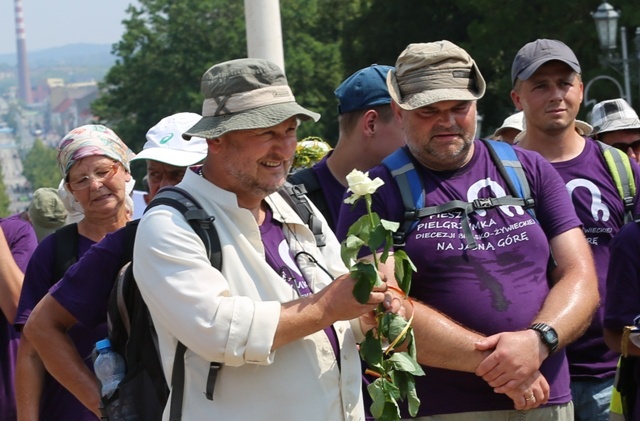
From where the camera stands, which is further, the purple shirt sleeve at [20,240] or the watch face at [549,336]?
the purple shirt sleeve at [20,240]

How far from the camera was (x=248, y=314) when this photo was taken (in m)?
3.42

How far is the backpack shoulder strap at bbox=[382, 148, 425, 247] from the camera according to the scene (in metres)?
4.14

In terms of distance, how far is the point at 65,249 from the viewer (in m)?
4.84

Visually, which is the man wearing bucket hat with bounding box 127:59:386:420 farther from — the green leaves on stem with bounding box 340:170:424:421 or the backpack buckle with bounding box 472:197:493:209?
the backpack buckle with bounding box 472:197:493:209

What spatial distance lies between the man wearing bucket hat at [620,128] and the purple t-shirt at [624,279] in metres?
2.31

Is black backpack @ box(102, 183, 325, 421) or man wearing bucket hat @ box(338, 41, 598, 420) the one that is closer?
black backpack @ box(102, 183, 325, 421)

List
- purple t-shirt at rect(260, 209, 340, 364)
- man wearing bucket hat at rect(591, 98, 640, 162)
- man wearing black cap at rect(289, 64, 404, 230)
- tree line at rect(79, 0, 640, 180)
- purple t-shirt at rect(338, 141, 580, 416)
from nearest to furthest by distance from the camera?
purple t-shirt at rect(260, 209, 340, 364) → purple t-shirt at rect(338, 141, 580, 416) → man wearing black cap at rect(289, 64, 404, 230) → man wearing bucket hat at rect(591, 98, 640, 162) → tree line at rect(79, 0, 640, 180)

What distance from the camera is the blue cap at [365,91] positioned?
5109 mm

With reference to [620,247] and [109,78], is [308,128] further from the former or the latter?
[620,247]

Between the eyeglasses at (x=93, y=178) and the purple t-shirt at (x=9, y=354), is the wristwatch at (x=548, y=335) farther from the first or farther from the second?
the purple t-shirt at (x=9, y=354)

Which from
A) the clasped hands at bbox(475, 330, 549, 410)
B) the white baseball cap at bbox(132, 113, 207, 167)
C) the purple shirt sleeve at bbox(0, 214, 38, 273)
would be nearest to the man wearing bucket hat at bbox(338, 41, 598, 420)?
the clasped hands at bbox(475, 330, 549, 410)

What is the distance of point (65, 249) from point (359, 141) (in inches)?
49.8

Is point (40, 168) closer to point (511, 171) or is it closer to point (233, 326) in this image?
point (511, 171)

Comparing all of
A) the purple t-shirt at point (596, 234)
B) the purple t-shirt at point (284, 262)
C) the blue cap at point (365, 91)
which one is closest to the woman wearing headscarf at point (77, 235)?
the blue cap at point (365, 91)
